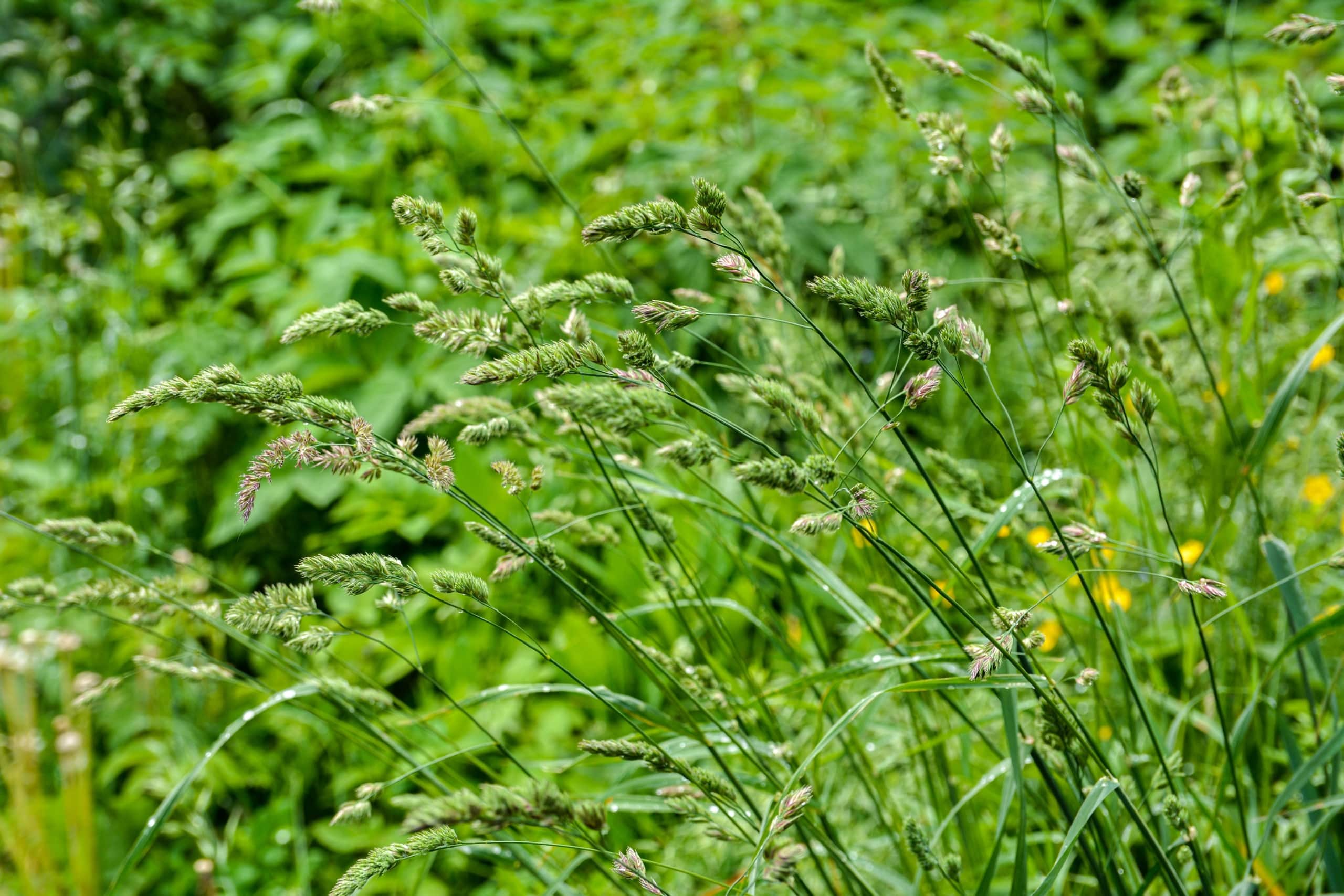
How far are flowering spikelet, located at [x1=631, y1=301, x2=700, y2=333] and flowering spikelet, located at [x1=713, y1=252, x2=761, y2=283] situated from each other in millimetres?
35

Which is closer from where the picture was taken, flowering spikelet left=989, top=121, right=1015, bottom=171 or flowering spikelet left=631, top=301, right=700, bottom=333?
flowering spikelet left=631, top=301, right=700, bottom=333

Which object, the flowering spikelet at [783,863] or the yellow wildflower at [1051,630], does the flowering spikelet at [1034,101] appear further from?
the yellow wildflower at [1051,630]

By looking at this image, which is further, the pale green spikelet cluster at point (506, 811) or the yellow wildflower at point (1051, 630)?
the yellow wildflower at point (1051, 630)

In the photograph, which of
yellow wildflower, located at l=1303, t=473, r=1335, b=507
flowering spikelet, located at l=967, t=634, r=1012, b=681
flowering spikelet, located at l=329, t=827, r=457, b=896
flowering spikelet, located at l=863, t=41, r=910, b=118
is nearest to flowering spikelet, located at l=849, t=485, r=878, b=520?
flowering spikelet, located at l=967, t=634, r=1012, b=681

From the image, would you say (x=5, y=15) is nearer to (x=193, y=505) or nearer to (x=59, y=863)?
(x=193, y=505)

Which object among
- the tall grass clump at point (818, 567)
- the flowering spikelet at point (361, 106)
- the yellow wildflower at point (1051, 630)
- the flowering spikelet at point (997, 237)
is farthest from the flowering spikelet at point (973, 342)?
the yellow wildflower at point (1051, 630)

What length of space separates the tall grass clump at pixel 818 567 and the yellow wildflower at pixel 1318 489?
0.01m

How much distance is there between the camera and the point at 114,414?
25.0 inches

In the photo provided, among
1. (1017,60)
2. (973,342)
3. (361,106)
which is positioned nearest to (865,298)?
(973,342)

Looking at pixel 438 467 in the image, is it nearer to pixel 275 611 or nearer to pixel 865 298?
pixel 275 611

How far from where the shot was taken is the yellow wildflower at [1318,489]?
1.77 m

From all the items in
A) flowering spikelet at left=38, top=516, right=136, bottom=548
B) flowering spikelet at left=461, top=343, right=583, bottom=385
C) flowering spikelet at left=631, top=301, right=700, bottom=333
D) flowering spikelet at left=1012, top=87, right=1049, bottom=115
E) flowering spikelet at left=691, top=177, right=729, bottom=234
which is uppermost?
flowering spikelet at left=1012, top=87, right=1049, bottom=115

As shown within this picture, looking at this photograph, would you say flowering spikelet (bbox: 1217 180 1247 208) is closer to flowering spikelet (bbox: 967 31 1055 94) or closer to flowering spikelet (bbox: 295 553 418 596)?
flowering spikelet (bbox: 967 31 1055 94)

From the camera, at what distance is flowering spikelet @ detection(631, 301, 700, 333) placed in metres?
0.68
